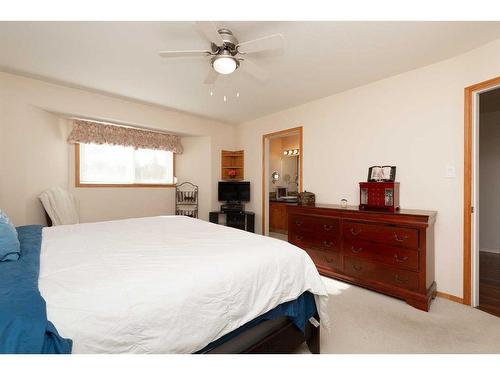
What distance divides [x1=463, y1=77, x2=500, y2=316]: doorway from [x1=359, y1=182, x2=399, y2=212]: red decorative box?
1.91 feet

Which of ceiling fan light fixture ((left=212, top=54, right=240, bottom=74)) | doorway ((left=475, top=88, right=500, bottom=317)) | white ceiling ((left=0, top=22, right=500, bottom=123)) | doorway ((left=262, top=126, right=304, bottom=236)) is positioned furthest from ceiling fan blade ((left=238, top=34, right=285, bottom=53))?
doorway ((left=475, top=88, right=500, bottom=317))

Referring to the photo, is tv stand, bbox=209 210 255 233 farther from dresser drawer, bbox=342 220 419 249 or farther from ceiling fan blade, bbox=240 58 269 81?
ceiling fan blade, bbox=240 58 269 81

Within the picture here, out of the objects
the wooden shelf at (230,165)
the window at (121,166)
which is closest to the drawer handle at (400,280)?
the wooden shelf at (230,165)

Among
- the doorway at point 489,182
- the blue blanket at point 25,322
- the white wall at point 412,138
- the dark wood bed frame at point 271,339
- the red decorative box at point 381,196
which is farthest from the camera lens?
the doorway at point 489,182

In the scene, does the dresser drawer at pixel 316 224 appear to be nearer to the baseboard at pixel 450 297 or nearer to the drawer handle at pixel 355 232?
the drawer handle at pixel 355 232

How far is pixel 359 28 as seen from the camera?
1.86 metres

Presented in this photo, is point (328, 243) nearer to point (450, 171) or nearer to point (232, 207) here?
point (450, 171)

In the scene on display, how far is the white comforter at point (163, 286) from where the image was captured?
83 cm

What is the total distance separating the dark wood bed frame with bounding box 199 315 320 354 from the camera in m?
1.12

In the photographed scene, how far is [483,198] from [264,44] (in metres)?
4.63

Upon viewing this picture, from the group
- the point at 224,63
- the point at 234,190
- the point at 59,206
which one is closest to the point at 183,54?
the point at 224,63

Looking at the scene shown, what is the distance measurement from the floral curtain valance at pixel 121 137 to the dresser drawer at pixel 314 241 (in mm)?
2823

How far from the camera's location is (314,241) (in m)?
2.99

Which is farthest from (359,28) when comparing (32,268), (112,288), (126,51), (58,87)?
(58,87)
